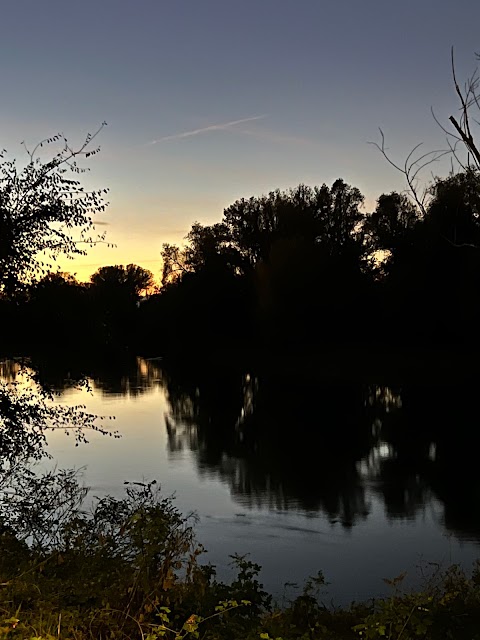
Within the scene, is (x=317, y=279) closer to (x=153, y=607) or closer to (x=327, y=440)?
(x=327, y=440)

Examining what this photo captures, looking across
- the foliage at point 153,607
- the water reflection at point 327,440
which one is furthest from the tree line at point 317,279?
the foliage at point 153,607

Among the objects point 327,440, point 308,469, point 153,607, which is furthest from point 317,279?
point 153,607

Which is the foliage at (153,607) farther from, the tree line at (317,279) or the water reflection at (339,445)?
the tree line at (317,279)

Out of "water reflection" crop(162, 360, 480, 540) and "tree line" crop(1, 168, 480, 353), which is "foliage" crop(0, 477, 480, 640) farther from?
"tree line" crop(1, 168, 480, 353)

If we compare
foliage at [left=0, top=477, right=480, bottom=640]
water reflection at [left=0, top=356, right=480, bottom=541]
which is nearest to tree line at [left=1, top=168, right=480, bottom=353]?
water reflection at [left=0, top=356, right=480, bottom=541]

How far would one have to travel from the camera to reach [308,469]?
56.5 ft

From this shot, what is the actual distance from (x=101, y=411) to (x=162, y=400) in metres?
4.14

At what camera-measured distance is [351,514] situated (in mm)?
13664

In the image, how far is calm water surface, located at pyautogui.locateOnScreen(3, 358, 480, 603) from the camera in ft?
36.9

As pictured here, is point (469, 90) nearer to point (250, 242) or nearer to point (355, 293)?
point (355, 293)

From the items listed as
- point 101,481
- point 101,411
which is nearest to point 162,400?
point 101,411

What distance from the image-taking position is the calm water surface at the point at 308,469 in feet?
36.9

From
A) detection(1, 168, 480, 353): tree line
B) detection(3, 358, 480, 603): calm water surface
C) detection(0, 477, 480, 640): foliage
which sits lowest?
detection(3, 358, 480, 603): calm water surface

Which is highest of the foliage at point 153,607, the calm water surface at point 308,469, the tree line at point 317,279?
the tree line at point 317,279
